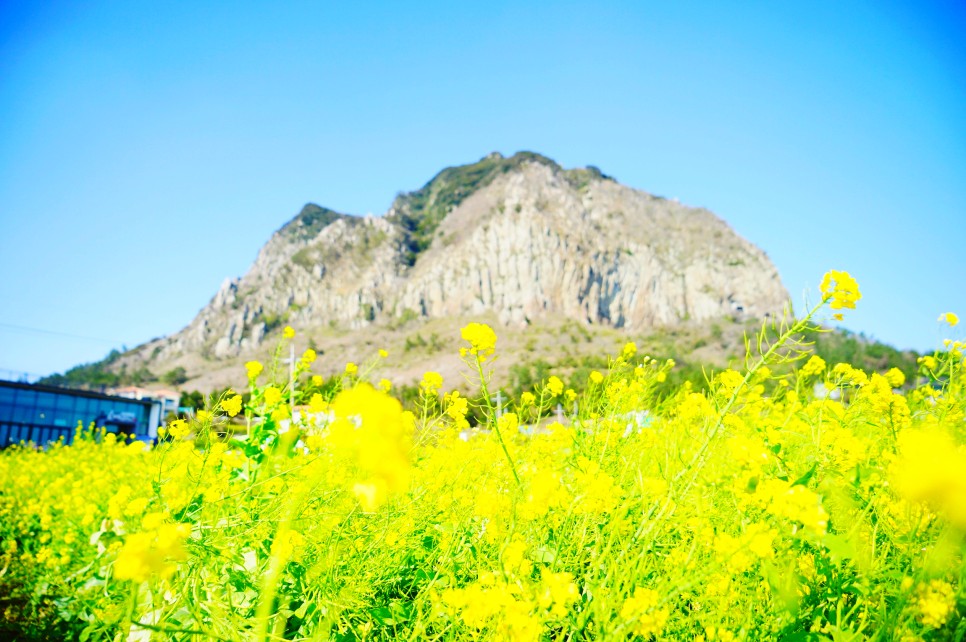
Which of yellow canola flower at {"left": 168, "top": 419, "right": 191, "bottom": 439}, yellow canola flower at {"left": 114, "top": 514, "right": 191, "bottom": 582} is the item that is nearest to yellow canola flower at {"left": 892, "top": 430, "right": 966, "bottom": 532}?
yellow canola flower at {"left": 114, "top": 514, "right": 191, "bottom": 582}

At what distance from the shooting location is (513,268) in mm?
89562

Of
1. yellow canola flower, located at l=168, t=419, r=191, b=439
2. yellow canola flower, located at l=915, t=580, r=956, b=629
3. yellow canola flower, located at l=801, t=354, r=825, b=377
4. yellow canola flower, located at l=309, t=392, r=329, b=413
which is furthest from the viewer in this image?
yellow canola flower, located at l=801, t=354, r=825, b=377

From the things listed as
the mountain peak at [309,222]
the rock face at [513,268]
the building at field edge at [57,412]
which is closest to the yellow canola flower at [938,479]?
the building at field edge at [57,412]

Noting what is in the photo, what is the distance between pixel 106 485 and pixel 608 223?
108 metres

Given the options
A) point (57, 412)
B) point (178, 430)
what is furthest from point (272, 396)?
point (57, 412)

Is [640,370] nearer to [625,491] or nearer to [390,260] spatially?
[625,491]

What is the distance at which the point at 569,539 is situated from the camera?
5.35 feet

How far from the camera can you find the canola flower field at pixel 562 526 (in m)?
1.05

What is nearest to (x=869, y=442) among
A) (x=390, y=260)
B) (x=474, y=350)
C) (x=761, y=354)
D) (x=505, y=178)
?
(x=761, y=354)

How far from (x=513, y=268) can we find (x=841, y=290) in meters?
88.6

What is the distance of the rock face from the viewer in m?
89.0

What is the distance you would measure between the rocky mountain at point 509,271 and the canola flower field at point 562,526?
77.4 metres

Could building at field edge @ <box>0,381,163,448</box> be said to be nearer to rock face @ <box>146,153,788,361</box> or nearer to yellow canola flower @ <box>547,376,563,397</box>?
yellow canola flower @ <box>547,376,563,397</box>

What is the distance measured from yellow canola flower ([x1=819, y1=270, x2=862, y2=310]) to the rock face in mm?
79325
